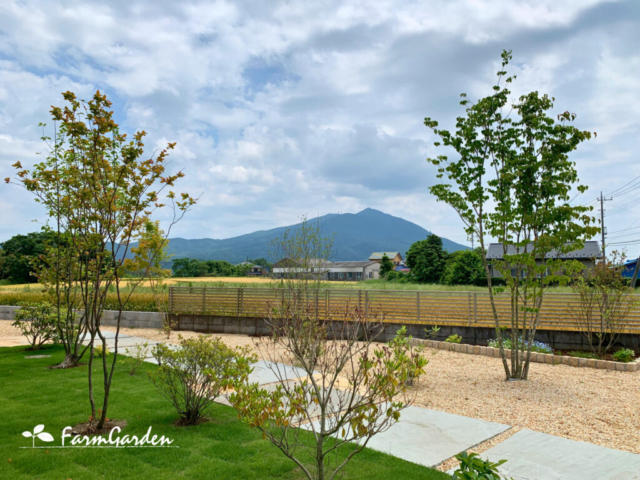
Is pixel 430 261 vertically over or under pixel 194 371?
over

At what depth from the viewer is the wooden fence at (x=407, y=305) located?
393 inches

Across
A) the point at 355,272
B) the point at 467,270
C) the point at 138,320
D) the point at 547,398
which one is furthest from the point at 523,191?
the point at 355,272

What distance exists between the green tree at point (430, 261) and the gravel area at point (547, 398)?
101 ft

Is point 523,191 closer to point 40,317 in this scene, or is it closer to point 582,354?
point 582,354

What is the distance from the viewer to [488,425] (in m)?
4.72

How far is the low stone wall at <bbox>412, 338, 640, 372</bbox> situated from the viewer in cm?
790

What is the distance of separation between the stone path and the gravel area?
24 centimetres

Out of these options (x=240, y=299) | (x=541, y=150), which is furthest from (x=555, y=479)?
(x=240, y=299)

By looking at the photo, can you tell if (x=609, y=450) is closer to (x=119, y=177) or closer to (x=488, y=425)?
(x=488, y=425)

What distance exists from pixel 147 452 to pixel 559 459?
12.1 ft

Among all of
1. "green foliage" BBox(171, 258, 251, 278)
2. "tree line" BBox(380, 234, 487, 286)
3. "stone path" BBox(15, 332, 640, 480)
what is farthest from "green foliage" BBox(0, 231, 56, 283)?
Answer: "stone path" BBox(15, 332, 640, 480)

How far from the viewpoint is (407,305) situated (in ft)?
38.8

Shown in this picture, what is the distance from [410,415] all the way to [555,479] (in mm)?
1956

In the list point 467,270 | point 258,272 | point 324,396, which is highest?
point 467,270
